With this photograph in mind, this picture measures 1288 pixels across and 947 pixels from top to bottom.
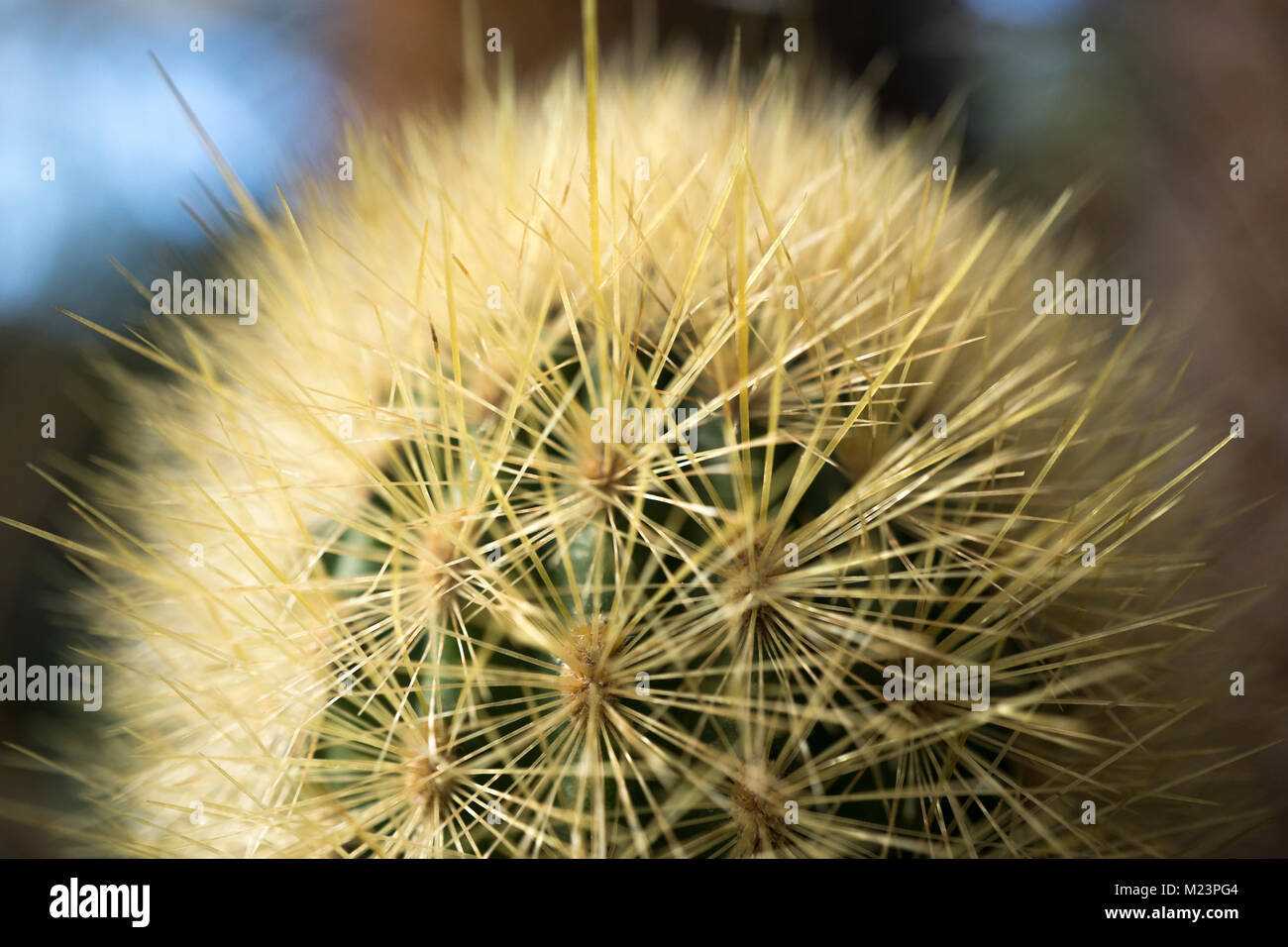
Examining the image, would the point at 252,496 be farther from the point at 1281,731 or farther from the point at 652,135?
the point at 1281,731

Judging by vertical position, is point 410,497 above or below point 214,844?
above

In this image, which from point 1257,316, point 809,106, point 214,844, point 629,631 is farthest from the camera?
point 1257,316

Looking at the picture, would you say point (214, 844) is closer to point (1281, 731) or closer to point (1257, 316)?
point (1281, 731)

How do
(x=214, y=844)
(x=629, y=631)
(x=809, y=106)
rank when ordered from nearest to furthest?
1. (x=629, y=631)
2. (x=214, y=844)
3. (x=809, y=106)

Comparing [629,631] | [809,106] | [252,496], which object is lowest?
[629,631]

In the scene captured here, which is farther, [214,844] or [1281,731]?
[1281,731]
